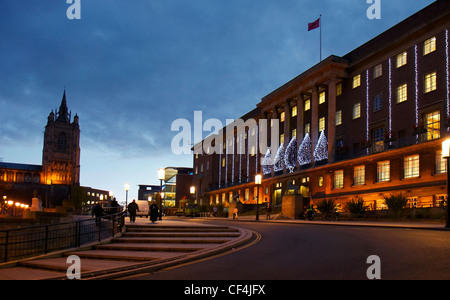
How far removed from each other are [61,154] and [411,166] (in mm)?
167991

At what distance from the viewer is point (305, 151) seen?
175 feet

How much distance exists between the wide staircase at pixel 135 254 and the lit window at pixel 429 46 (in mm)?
28759

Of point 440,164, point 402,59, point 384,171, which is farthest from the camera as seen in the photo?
point 402,59

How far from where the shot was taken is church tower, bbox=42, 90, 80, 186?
176 m

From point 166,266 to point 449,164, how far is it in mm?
16641

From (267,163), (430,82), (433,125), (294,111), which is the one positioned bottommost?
(267,163)

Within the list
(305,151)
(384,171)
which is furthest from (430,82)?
(305,151)

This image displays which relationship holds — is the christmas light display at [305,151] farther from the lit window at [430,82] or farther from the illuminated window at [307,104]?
the lit window at [430,82]

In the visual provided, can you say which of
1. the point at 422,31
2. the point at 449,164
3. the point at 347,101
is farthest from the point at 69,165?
the point at 449,164

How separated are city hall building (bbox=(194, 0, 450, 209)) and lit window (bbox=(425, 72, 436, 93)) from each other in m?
0.09

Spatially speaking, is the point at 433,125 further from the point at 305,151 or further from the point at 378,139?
the point at 305,151
